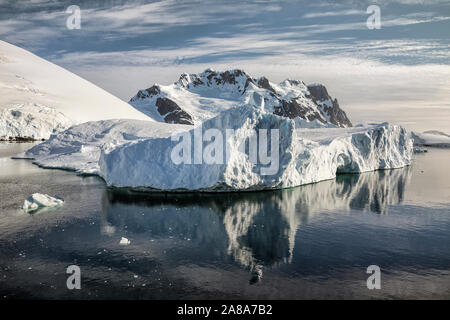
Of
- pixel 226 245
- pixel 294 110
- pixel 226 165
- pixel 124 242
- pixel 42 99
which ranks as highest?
pixel 294 110

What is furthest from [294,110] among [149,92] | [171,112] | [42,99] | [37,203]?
[37,203]

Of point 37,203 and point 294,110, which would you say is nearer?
point 37,203

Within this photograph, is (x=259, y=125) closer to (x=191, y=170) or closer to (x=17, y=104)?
(x=191, y=170)

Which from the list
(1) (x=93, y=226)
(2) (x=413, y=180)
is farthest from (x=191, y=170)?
(2) (x=413, y=180)

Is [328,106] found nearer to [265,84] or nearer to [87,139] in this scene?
[265,84]

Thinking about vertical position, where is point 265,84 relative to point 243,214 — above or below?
above

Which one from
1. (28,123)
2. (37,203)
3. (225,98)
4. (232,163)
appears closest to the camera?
(37,203)
